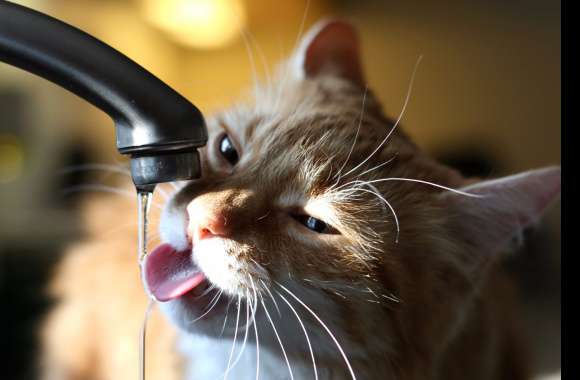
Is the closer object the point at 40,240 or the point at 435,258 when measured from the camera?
the point at 435,258

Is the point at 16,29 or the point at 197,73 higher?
the point at 197,73

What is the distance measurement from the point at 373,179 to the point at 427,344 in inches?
8.5

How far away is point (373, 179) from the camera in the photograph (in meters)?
0.75

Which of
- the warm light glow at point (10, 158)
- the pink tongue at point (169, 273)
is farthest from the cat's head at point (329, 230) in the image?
the warm light glow at point (10, 158)

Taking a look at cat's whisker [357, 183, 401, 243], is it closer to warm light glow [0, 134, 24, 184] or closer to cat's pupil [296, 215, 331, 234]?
cat's pupil [296, 215, 331, 234]

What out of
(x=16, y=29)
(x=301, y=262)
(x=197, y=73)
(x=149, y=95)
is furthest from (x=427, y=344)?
(x=197, y=73)

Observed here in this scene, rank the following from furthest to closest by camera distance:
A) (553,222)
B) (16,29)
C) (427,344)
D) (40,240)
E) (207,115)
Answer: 1. (40,240)
2. (553,222)
3. (207,115)
4. (427,344)
5. (16,29)

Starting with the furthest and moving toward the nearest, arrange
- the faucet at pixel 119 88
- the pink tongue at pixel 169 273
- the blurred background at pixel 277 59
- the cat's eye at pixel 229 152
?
the blurred background at pixel 277 59 → the cat's eye at pixel 229 152 → the pink tongue at pixel 169 273 → the faucet at pixel 119 88

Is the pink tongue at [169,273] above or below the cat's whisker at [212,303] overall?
above

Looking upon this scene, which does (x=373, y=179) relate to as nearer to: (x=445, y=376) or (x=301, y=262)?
(x=301, y=262)

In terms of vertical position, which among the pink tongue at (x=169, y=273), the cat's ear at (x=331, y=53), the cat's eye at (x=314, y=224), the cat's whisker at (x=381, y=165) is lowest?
the pink tongue at (x=169, y=273)

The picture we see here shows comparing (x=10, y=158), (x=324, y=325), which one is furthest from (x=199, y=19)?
(x=324, y=325)

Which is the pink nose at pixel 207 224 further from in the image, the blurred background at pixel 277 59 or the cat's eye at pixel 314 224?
the blurred background at pixel 277 59

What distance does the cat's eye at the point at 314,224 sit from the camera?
2.41 feet
